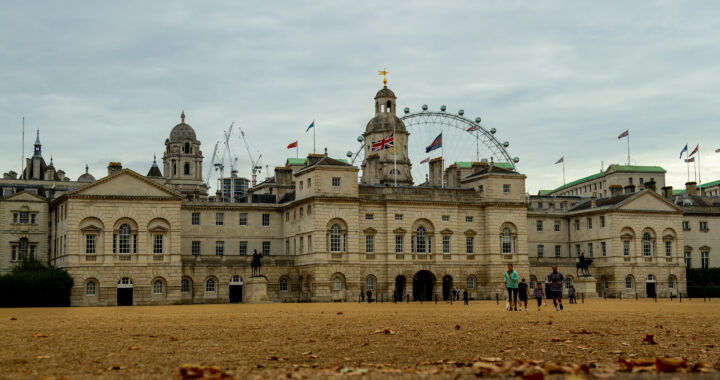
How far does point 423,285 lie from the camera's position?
277ft

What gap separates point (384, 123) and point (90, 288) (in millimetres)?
37522

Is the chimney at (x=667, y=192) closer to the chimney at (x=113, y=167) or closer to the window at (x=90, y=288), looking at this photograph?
the chimney at (x=113, y=167)

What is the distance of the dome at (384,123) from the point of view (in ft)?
316

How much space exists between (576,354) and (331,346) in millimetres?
5673

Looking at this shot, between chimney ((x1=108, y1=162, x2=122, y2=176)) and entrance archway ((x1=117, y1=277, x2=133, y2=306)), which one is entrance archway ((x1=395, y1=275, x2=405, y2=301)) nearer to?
entrance archway ((x1=117, y1=277, x2=133, y2=306))

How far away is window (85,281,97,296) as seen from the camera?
72500 millimetres

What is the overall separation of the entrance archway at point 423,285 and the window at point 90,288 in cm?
2874

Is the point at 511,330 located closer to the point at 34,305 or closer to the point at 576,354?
the point at 576,354

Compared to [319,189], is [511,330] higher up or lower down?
lower down

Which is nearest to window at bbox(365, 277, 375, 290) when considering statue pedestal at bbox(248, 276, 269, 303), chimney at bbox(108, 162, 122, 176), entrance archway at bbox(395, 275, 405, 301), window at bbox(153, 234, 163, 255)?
entrance archway at bbox(395, 275, 405, 301)

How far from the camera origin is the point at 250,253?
279ft

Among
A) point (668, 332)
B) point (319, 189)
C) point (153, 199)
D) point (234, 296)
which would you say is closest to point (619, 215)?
point (319, 189)

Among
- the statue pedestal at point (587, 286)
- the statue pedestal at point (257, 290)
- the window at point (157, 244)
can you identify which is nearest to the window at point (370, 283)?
the statue pedestal at point (257, 290)

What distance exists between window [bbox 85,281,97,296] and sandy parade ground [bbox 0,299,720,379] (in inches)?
1716
